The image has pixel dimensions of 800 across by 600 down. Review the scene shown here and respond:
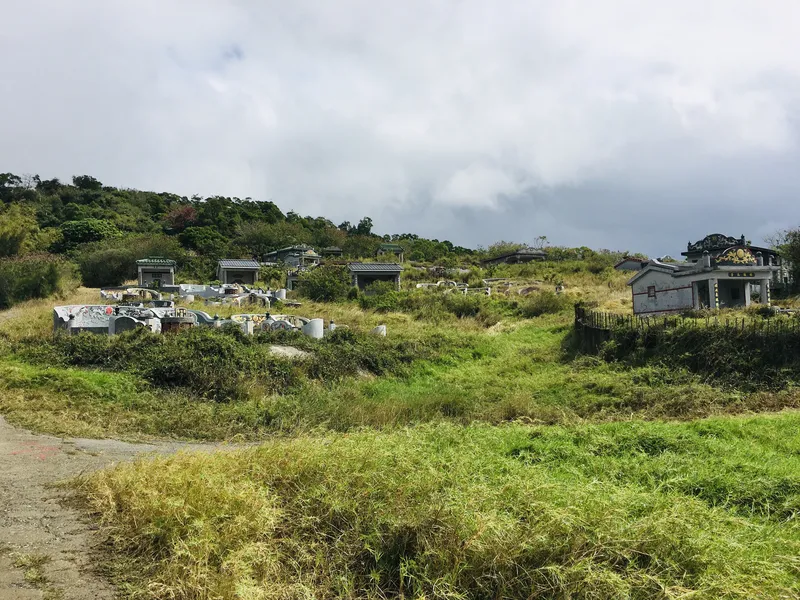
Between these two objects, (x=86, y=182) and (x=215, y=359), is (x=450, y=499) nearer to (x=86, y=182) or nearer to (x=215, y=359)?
(x=215, y=359)

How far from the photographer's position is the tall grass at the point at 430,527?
4.27 metres

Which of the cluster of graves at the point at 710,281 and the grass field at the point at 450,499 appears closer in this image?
the grass field at the point at 450,499

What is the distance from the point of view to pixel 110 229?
56.1 meters

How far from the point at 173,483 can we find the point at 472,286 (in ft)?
122

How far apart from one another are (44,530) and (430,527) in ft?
13.0

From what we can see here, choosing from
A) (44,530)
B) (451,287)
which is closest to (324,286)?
(451,287)

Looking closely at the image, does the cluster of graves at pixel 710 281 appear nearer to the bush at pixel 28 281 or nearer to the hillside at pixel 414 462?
the hillside at pixel 414 462

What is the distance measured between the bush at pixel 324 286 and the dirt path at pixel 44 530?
86.8 ft

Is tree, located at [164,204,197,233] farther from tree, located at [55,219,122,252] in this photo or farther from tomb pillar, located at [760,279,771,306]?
tomb pillar, located at [760,279,771,306]

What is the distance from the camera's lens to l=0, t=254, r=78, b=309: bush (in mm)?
29766

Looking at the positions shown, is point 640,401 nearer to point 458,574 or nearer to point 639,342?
point 639,342

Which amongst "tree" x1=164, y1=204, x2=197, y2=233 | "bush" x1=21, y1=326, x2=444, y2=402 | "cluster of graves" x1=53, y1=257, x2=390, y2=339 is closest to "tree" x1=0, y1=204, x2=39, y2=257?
"tree" x1=164, y1=204, x2=197, y2=233

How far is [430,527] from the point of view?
494 cm

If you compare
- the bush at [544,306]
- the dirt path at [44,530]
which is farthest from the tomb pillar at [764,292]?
the dirt path at [44,530]
